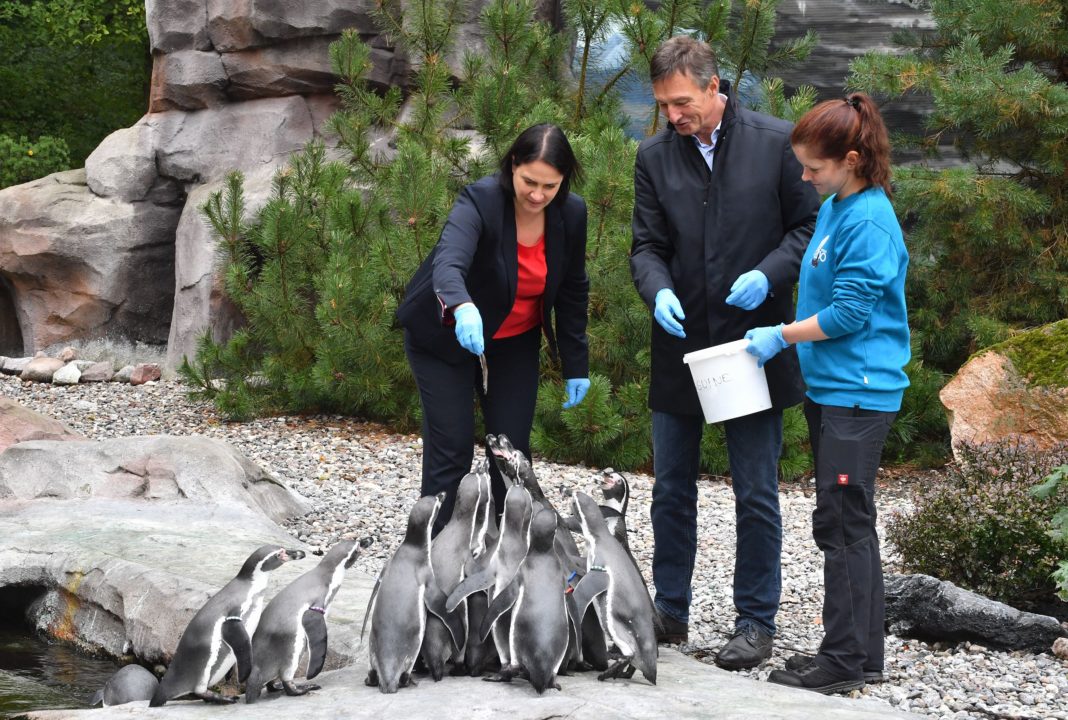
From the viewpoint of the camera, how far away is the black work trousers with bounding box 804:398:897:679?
3.25 metres

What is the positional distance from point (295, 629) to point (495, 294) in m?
1.21

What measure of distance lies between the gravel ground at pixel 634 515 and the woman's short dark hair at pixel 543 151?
→ 1116 millimetres

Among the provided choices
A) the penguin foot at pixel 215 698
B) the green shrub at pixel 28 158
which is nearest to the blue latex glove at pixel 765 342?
the penguin foot at pixel 215 698

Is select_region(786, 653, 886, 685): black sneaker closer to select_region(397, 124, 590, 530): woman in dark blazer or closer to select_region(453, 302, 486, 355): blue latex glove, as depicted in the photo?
select_region(397, 124, 590, 530): woman in dark blazer

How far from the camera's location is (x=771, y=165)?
3.63 meters

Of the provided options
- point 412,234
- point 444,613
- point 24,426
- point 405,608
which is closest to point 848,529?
point 444,613

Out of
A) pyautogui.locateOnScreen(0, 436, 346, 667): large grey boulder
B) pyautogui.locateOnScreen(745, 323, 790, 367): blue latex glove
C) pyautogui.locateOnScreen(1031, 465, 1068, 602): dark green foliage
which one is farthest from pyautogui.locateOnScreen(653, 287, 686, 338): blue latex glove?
pyautogui.locateOnScreen(0, 436, 346, 667): large grey boulder

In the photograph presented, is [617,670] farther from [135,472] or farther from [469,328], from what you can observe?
[135,472]

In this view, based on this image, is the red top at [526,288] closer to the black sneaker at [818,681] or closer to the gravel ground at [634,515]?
the gravel ground at [634,515]

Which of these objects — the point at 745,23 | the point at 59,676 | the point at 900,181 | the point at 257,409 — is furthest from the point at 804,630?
the point at 257,409

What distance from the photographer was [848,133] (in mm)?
3152

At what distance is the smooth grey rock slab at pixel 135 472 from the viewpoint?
564 cm

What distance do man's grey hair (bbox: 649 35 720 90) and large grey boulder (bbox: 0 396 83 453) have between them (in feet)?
15.3

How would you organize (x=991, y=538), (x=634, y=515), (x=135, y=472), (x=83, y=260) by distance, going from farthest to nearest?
(x=83, y=260) → (x=634, y=515) → (x=135, y=472) → (x=991, y=538)
